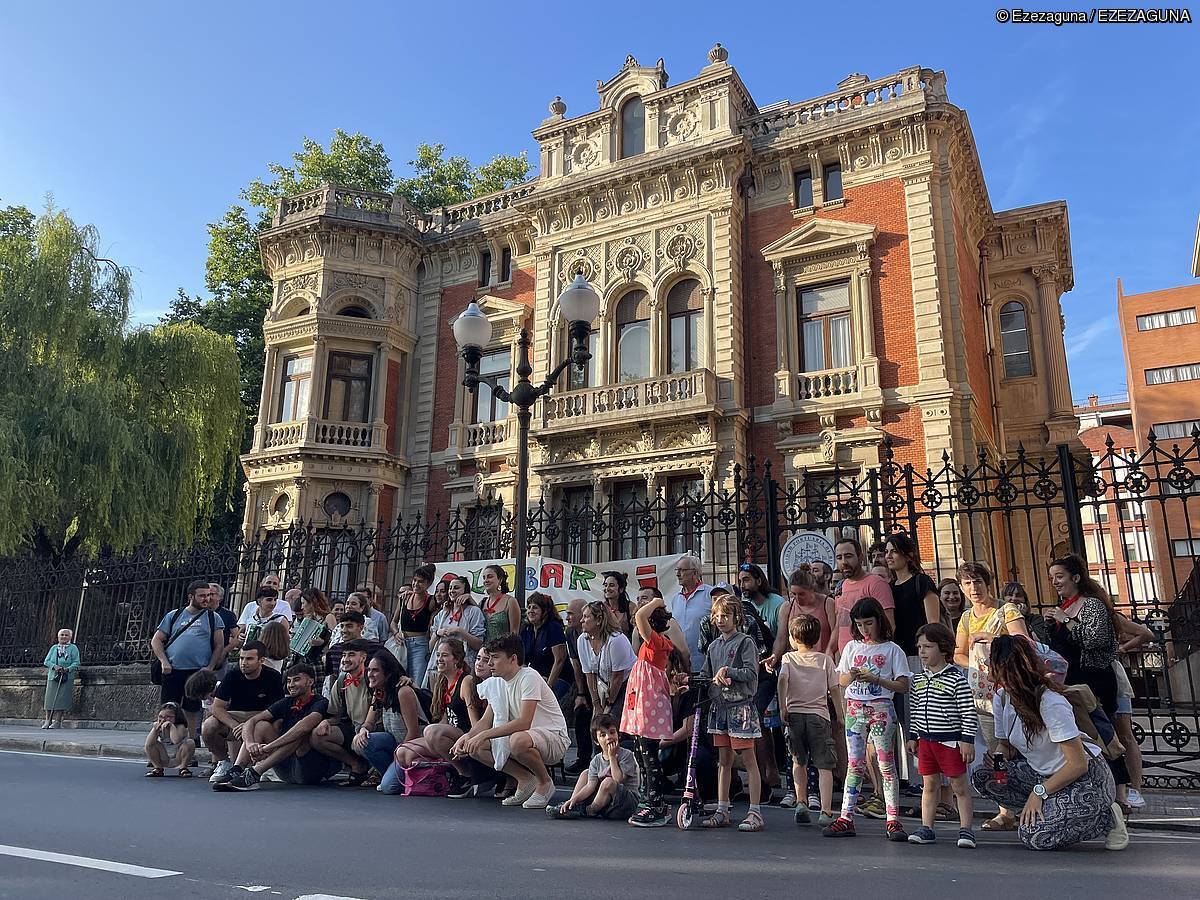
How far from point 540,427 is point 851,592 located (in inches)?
575

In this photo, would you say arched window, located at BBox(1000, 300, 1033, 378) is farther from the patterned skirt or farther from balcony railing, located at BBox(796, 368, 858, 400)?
the patterned skirt

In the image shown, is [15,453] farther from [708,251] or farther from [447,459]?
[708,251]

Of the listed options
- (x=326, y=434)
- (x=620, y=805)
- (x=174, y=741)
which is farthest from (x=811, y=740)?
(x=326, y=434)

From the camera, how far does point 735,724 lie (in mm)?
6367

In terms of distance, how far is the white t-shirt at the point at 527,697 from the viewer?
7.31 meters

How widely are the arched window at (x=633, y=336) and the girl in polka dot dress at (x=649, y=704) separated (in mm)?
15075

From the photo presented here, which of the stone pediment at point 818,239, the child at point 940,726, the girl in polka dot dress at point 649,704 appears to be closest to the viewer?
the child at point 940,726

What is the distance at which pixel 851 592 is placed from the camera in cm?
757

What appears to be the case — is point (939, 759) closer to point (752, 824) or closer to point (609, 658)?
point (752, 824)

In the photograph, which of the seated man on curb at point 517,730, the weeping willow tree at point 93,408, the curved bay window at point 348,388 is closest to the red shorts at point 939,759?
the seated man on curb at point 517,730

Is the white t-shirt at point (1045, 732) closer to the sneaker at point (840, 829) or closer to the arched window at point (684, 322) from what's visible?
the sneaker at point (840, 829)

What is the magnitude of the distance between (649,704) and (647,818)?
2.75ft

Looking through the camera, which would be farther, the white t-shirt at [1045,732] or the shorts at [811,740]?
the shorts at [811,740]

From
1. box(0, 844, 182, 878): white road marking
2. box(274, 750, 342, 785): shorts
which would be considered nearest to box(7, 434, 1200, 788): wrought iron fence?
box(274, 750, 342, 785): shorts
